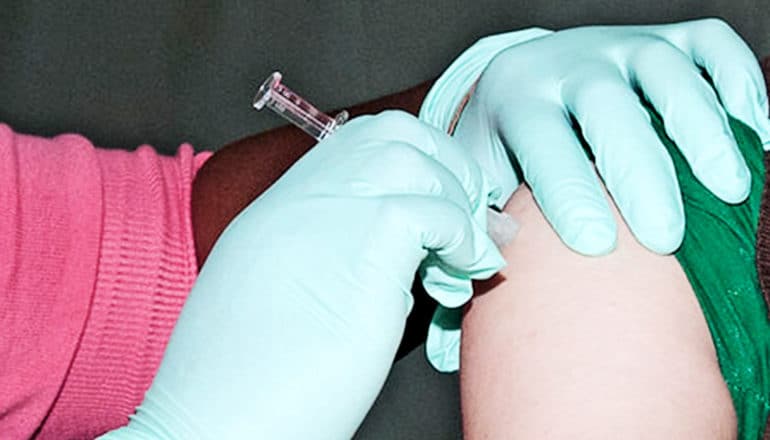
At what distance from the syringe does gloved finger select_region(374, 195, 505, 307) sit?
0.05m

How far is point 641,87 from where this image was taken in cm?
103

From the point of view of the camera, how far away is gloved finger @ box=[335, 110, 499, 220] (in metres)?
0.98

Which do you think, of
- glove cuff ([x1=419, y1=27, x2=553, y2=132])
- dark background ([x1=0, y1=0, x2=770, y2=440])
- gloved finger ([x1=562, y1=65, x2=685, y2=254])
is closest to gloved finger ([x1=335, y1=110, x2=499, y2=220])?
gloved finger ([x1=562, y1=65, x2=685, y2=254])

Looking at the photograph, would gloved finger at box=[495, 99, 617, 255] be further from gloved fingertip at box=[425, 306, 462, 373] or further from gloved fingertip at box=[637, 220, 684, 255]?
gloved fingertip at box=[425, 306, 462, 373]

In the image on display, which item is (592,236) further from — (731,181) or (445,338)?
(445,338)

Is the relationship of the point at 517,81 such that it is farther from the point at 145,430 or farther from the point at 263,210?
the point at 145,430

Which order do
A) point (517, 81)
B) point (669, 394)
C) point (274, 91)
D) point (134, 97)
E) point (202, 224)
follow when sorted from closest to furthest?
1. point (669, 394)
2. point (274, 91)
3. point (517, 81)
4. point (202, 224)
5. point (134, 97)

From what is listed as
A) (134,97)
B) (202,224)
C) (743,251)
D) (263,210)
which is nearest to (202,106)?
(134,97)

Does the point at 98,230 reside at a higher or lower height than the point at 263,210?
lower

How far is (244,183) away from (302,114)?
0.81 ft

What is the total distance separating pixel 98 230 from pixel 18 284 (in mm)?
99

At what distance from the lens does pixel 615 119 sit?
3.18 ft

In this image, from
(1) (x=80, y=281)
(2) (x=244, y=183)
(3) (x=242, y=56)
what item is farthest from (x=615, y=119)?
(3) (x=242, y=56)

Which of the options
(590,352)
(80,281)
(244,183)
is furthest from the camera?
(244,183)
